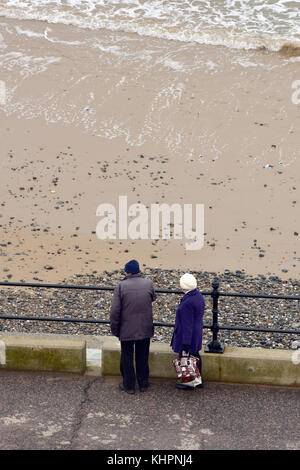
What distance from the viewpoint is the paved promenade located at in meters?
6.75

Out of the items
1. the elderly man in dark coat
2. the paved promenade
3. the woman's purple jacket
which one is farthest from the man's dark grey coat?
the paved promenade

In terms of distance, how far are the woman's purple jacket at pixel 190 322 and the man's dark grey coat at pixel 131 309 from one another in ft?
1.05

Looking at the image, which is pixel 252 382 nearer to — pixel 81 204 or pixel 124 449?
pixel 124 449

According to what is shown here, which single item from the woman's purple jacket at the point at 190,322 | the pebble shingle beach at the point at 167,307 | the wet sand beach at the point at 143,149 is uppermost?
the wet sand beach at the point at 143,149

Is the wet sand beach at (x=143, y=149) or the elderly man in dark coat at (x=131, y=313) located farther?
the wet sand beach at (x=143, y=149)

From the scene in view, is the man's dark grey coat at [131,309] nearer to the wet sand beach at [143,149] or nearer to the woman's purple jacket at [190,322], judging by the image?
the woman's purple jacket at [190,322]

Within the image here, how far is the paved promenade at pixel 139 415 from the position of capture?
675 cm

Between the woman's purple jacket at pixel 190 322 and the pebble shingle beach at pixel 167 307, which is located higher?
the woman's purple jacket at pixel 190 322

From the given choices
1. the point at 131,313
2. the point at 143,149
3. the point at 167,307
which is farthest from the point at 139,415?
the point at 143,149

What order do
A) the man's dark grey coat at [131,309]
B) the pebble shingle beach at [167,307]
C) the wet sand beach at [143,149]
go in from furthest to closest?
1. the wet sand beach at [143,149]
2. the pebble shingle beach at [167,307]
3. the man's dark grey coat at [131,309]

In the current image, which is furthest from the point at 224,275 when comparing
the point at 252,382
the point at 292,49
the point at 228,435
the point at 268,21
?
the point at 268,21

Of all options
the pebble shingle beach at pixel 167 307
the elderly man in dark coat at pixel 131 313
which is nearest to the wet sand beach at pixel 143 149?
the pebble shingle beach at pixel 167 307

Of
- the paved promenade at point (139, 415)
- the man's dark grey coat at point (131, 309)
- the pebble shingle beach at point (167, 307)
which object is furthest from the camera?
the pebble shingle beach at point (167, 307)
